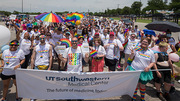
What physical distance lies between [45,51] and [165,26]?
4825 millimetres

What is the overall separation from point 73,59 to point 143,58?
Answer: 1.92 m

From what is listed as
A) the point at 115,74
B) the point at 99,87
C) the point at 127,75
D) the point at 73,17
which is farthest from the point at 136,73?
the point at 73,17

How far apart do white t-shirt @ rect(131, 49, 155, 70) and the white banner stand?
0.65 ft

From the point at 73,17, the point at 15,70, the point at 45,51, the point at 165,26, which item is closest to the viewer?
the point at 15,70

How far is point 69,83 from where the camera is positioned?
3.48 metres

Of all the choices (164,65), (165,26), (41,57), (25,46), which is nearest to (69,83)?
(41,57)

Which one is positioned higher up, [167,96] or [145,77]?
[145,77]

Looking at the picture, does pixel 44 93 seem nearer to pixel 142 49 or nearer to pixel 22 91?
pixel 22 91

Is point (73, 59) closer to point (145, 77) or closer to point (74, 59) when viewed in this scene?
point (74, 59)

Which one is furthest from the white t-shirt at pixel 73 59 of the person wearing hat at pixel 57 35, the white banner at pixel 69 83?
the person wearing hat at pixel 57 35

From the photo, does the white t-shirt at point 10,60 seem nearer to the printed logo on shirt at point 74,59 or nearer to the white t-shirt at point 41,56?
the white t-shirt at point 41,56

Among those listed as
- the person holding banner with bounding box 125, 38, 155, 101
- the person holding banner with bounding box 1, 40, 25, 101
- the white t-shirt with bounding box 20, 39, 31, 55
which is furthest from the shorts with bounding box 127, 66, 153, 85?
the white t-shirt with bounding box 20, 39, 31, 55

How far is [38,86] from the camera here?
3.53m

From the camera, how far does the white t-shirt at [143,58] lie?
356 centimetres
